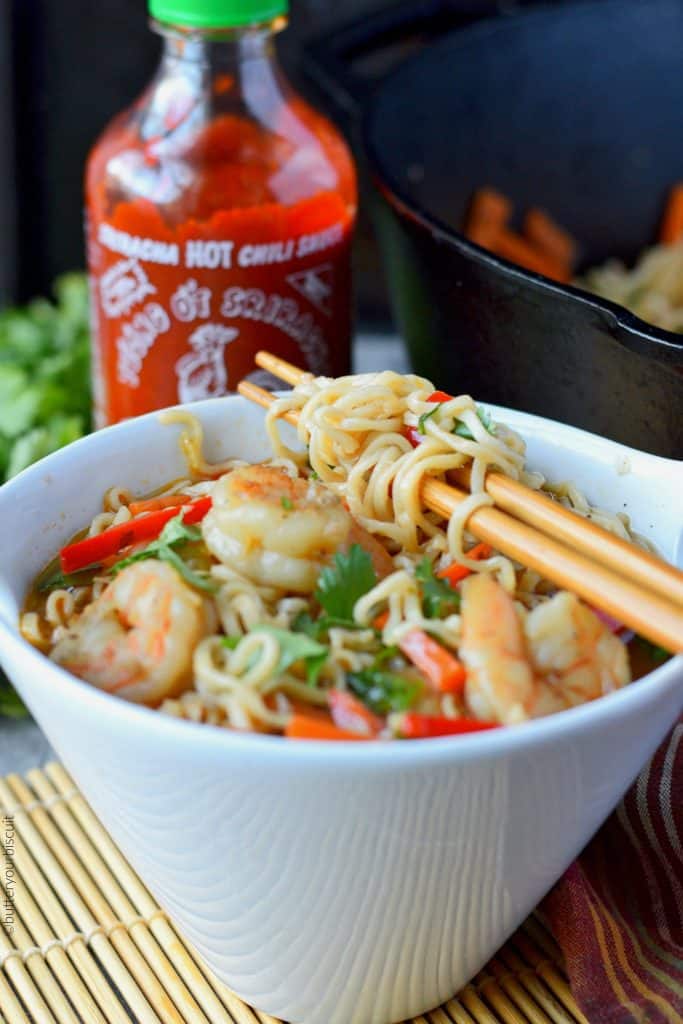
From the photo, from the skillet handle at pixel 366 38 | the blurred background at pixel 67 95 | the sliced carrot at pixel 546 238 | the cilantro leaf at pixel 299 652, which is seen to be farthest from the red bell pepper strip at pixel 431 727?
the blurred background at pixel 67 95

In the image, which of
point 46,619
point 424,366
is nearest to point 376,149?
point 424,366

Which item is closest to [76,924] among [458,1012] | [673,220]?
[458,1012]

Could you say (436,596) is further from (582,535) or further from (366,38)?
(366,38)

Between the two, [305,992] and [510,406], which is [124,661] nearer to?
[305,992]

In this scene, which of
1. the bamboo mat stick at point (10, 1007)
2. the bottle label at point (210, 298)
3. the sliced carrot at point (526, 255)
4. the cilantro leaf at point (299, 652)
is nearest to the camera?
the cilantro leaf at point (299, 652)

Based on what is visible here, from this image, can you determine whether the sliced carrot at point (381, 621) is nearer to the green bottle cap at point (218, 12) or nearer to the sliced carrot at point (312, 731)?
the sliced carrot at point (312, 731)

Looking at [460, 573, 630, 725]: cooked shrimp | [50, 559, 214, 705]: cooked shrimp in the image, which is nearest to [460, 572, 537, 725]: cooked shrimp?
[460, 573, 630, 725]: cooked shrimp
